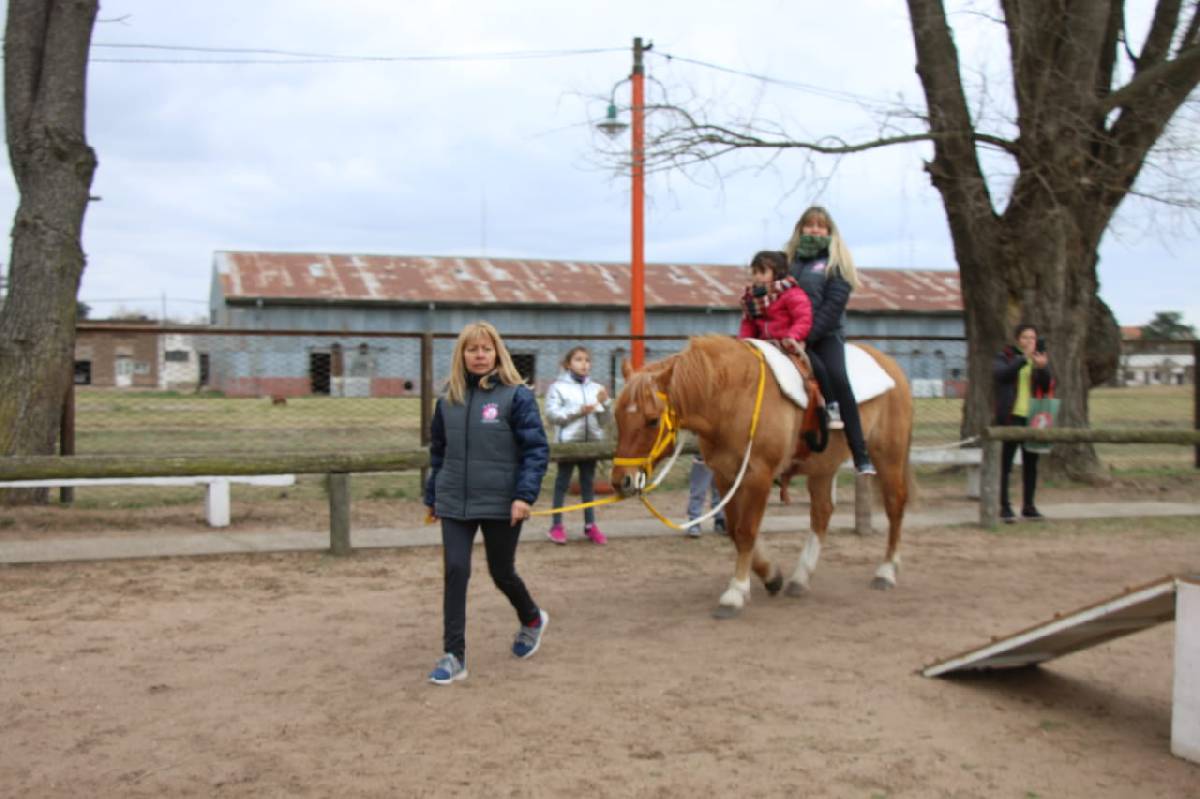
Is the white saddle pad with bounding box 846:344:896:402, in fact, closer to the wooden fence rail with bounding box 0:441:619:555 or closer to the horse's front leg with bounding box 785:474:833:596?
the horse's front leg with bounding box 785:474:833:596

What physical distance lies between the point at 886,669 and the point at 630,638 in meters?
1.37

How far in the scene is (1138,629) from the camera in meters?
4.65

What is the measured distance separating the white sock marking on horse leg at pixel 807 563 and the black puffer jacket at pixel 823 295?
1.36 m

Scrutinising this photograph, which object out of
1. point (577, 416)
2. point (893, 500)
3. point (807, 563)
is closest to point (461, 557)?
point (807, 563)

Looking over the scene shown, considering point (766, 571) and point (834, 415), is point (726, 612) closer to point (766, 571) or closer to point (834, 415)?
point (766, 571)

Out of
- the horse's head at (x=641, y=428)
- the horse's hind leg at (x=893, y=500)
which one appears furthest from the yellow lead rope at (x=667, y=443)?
the horse's hind leg at (x=893, y=500)

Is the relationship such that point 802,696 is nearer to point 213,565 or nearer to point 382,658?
point 382,658

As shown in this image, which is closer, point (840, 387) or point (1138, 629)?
point (1138, 629)

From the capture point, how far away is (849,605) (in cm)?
655

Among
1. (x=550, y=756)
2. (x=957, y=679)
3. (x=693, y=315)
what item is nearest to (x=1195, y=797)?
(x=957, y=679)

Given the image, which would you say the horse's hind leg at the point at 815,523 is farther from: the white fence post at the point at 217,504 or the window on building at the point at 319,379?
the window on building at the point at 319,379

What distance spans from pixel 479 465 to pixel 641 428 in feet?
3.81

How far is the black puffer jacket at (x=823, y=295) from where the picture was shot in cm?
660

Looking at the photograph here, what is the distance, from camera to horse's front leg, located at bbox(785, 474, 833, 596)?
6.83 m
